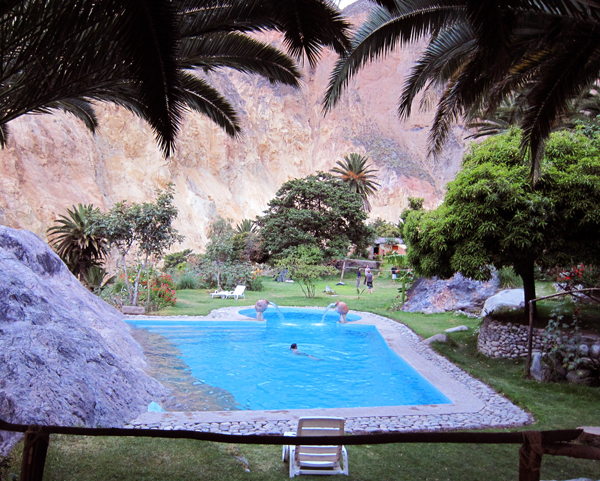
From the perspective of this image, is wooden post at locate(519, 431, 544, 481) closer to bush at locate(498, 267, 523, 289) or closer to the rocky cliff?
bush at locate(498, 267, 523, 289)

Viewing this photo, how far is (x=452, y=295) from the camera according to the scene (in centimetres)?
1405

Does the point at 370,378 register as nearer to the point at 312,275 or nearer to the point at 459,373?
the point at 459,373

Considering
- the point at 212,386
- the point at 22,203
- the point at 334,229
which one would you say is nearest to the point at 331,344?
the point at 212,386

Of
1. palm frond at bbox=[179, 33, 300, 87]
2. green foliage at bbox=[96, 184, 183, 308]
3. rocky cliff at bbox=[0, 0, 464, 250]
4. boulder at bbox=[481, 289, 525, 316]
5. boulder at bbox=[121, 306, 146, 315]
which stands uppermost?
rocky cliff at bbox=[0, 0, 464, 250]

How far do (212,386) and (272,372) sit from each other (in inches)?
66.6

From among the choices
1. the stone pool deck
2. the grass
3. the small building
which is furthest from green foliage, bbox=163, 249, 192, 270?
the grass

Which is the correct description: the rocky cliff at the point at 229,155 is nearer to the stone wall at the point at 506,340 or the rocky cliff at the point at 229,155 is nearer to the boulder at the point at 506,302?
the boulder at the point at 506,302

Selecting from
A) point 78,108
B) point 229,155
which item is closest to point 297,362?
point 78,108

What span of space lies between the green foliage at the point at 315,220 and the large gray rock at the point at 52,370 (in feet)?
70.5

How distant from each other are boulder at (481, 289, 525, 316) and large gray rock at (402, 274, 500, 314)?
3231 mm

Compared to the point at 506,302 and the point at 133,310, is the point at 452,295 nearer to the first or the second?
the point at 506,302

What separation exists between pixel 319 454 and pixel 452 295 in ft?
37.0

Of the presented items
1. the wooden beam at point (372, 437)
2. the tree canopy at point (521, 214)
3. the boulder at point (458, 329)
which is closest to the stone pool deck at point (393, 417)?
the tree canopy at point (521, 214)

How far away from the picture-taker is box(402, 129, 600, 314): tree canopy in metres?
6.88
